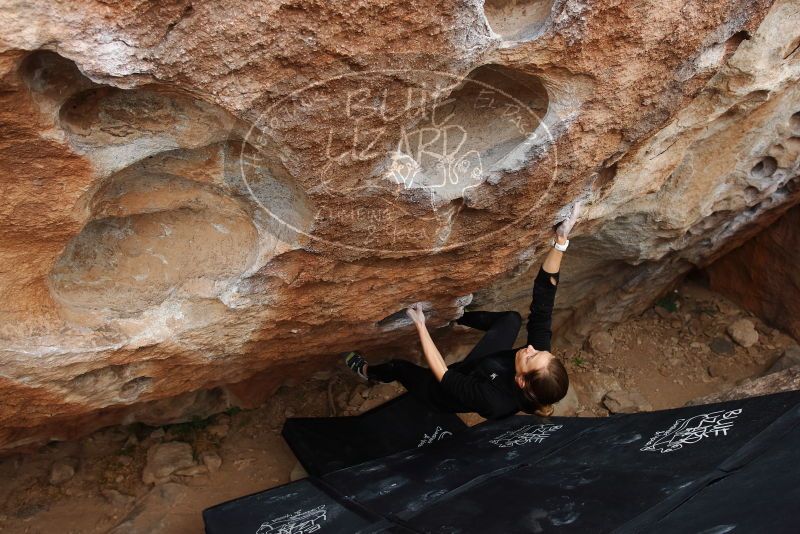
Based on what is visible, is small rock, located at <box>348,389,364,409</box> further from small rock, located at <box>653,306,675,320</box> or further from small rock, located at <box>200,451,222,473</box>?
small rock, located at <box>653,306,675,320</box>

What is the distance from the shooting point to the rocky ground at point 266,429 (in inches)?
132

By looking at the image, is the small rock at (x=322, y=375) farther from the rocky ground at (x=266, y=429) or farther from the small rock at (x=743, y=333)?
the small rock at (x=743, y=333)

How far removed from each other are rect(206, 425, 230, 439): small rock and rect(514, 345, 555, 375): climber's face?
76.2 inches

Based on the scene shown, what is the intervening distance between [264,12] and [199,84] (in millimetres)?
262

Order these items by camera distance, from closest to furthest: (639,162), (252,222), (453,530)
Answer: (453,530)
(252,222)
(639,162)

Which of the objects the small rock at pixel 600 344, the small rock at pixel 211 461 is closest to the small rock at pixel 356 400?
the small rock at pixel 211 461

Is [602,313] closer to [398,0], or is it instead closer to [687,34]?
[687,34]

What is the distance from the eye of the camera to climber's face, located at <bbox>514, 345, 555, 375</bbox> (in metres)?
2.53

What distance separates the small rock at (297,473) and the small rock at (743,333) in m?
3.17

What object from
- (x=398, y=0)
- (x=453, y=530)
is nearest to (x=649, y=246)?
(x=453, y=530)

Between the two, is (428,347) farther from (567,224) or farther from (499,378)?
(567,224)

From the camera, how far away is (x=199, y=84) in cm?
175

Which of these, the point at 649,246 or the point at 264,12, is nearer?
the point at 264,12

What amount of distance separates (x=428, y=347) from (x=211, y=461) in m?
1.57
